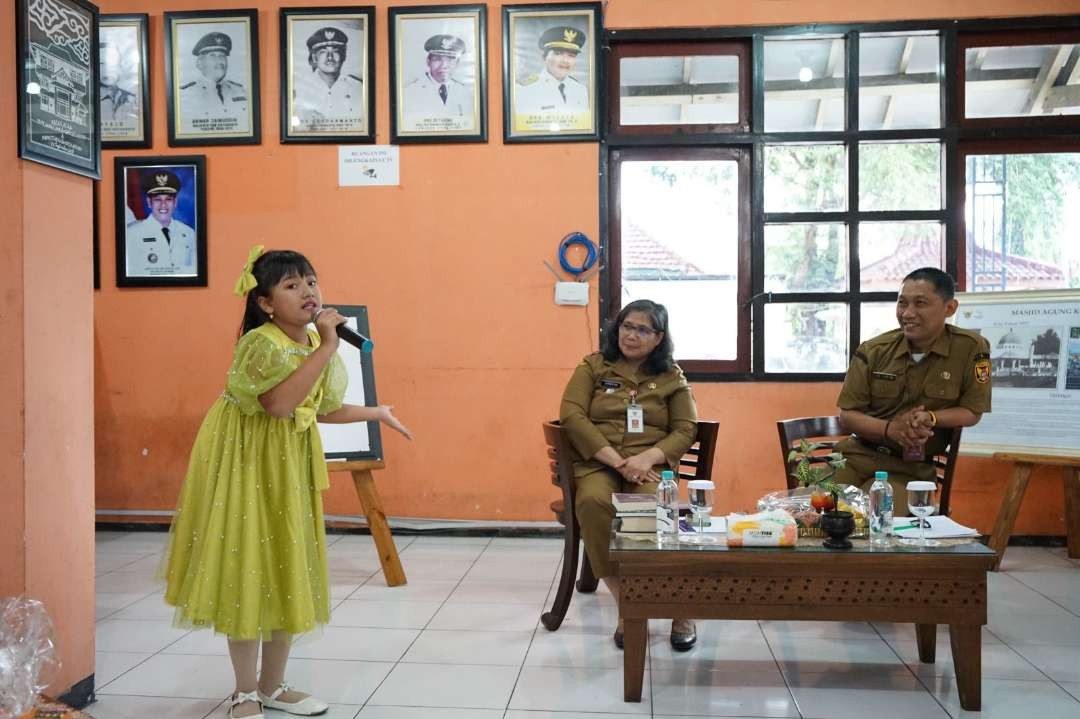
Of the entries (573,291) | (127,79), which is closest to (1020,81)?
(573,291)

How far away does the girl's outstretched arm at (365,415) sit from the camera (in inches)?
89.4

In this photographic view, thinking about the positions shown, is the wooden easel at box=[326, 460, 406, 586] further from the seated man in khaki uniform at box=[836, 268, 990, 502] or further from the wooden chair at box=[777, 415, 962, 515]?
the seated man in khaki uniform at box=[836, 268, 990, 502]

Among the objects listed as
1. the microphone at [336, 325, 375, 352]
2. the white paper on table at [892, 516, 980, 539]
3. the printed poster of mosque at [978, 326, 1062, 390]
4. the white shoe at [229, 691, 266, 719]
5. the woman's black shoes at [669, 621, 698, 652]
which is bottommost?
the woman's black shoes at [669, 621, 698, 652]

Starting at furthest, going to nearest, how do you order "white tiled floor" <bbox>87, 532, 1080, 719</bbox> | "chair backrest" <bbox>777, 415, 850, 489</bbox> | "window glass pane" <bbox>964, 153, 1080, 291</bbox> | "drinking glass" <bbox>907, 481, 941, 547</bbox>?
"window glass pane" <bbox>964, 153, 1080, 291</bbox> < "chair backrest" <bbox>777, 415, 850, 489</bbox> < "drinking glass" <bbox>907, 481, 941, 547</bbox> < "white tiled floor" <bbox>87, 532, 1080, 719</bbox>

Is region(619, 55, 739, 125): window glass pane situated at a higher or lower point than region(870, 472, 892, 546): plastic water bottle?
higher

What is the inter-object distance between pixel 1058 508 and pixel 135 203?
4.94 meters

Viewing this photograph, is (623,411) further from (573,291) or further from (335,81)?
(335,81)

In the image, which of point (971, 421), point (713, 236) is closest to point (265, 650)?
point (971, 421)

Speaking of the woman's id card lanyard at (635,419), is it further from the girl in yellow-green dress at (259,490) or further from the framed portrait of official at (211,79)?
the framed portrait of official at (211,79)

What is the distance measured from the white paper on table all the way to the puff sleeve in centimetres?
178

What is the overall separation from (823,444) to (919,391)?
416 millimetres

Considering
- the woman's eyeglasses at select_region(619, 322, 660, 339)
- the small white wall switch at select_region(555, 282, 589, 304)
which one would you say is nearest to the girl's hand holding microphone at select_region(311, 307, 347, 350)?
the woman's eyeglasses at select_region(619, 322, 660, 339)

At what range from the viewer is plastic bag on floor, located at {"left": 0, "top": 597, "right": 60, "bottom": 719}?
166 cm

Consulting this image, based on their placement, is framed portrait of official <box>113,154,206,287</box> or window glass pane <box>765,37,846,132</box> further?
framed portrait of official <box>113,154,206,287</box>
